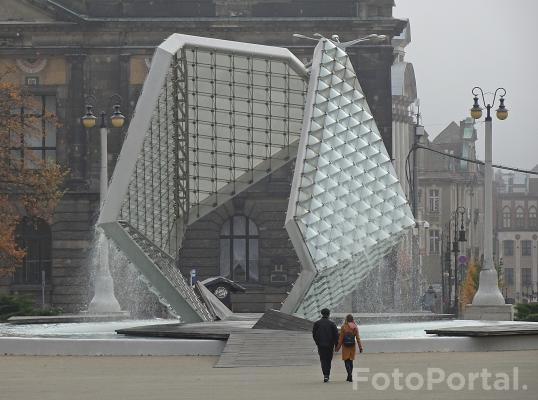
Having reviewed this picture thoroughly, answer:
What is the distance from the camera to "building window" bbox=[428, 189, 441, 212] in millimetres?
174000

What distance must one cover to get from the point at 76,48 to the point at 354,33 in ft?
45.4

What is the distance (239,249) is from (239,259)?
0.52m

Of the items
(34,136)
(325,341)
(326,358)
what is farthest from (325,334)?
(34,136)

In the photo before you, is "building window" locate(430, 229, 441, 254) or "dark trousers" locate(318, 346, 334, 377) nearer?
"dark trousers" locate(318, 346, 334, 377)

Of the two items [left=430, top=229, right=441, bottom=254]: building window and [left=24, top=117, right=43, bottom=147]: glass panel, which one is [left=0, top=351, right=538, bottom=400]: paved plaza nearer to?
[left=24, top=117, right=43, bottom=147]: glass panel

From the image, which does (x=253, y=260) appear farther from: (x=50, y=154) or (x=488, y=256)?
(x=488, y=256)

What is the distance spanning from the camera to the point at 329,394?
30172 mm

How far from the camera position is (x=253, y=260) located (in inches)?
3844

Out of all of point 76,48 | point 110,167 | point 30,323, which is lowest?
point 30,323

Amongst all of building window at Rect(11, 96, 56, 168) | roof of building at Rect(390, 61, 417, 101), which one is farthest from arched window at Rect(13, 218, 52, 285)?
roof of building at Rect(390, 61, 417, 101)

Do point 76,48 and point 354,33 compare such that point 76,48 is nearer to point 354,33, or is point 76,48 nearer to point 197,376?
point 354,33

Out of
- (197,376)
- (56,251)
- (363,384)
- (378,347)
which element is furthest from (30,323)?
(56,251)

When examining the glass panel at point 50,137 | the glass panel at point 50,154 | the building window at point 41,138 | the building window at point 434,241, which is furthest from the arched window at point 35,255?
the building window at point 434,241

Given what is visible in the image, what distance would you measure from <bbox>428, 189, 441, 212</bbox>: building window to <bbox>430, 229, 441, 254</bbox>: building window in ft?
7.00
